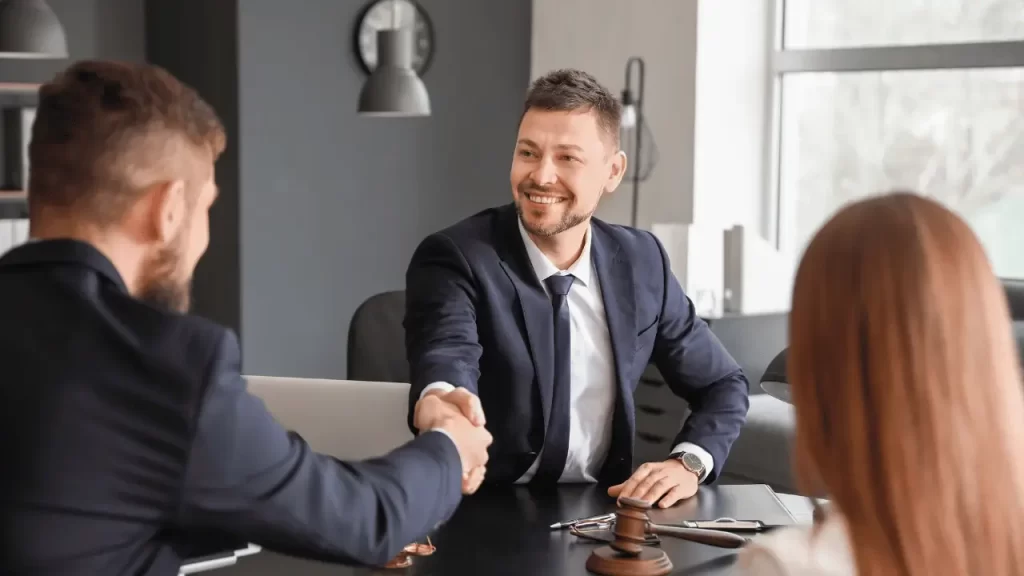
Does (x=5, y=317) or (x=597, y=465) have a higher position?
(x=5, y=317)

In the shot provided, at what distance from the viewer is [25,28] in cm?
394

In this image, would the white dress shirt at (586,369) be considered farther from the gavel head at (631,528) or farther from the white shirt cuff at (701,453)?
Answer: the gavel head at (631,528)

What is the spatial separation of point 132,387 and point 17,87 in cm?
392

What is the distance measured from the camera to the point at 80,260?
52.4 inches

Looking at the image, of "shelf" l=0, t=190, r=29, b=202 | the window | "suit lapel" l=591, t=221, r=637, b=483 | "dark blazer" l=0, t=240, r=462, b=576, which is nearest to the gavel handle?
"suit lapel" l=591, t=221, r=637, b=483

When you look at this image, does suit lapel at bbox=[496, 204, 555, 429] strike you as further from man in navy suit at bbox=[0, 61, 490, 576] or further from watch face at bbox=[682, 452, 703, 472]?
man in navy suit at bbox=[0, 61, 490, 576]

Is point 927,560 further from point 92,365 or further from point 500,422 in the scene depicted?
point 500,422

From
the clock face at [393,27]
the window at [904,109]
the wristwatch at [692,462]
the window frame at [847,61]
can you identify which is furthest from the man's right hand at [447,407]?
the window frame at [847,61]

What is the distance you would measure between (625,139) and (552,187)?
2.95 m

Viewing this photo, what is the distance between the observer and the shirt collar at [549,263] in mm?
2578

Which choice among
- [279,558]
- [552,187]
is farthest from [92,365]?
[552,187]

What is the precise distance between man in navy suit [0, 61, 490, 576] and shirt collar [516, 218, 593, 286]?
44.4 inches

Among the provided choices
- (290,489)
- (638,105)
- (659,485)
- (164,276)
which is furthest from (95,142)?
(638,105)

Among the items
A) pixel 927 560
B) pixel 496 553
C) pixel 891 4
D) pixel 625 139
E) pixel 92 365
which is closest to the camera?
pixel 927 560
